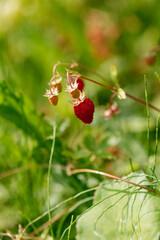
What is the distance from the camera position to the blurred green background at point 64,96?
1.17 m

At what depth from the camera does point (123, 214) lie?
2.76ft

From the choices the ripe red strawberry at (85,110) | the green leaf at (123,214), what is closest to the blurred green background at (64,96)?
the ripe red strawberry at (85,110)

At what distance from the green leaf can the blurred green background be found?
18 cm

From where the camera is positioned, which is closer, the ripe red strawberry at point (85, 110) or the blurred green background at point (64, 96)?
the ripe red strawberry at point (85, 110)

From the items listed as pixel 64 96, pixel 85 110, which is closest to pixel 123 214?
pixel 85 110

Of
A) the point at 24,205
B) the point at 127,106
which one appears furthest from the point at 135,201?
the point at 127,106

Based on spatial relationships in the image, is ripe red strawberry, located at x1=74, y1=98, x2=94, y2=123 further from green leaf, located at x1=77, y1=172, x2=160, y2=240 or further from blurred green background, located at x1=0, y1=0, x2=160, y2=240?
green leaf, located at x1=77, y1=172, x2=160, y2=240

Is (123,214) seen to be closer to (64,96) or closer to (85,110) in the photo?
(85,110)

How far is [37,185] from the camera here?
3.81 ft

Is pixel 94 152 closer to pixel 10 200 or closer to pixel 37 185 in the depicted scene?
pixel 37 185

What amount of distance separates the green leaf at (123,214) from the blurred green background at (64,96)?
0.58 ft

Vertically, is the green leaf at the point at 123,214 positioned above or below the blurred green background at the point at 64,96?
below

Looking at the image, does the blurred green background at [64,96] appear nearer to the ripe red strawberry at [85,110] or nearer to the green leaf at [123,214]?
the ripe red strawberry at [85,110]

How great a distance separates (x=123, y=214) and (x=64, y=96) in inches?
44.6
